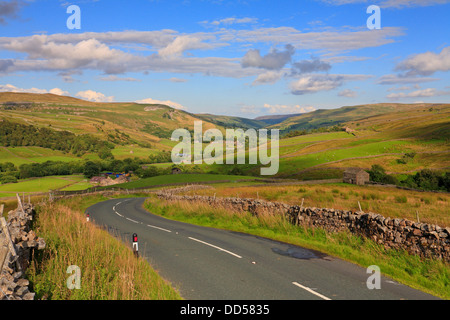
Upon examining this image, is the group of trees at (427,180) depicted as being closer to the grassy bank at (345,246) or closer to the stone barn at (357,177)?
the stone barn at (357,177)

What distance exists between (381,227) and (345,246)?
1806 mm

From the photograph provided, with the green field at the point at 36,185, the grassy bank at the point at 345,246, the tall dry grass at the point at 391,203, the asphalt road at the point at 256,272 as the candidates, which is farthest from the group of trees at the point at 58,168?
the asphalt road at the point at 256,272

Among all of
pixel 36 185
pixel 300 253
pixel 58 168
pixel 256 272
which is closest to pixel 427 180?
pixel 300 253

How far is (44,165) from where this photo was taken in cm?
16800

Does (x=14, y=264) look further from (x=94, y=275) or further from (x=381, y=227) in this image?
(x=381, y=227)

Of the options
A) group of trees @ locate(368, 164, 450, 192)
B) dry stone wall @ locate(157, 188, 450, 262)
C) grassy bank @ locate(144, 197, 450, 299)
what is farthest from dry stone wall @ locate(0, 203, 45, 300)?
group of trees @ locate(368, 164, 450, 192)

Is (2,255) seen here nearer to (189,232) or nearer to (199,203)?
(189,232)

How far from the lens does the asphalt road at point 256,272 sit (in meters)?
9.21

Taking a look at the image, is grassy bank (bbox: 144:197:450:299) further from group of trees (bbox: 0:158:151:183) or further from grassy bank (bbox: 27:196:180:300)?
group of trees (bbox: 0:158:151:183)

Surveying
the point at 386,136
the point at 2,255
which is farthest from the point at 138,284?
the point at 386,136

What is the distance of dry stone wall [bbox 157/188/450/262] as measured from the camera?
1160 centimetres

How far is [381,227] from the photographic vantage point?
45.0 ft

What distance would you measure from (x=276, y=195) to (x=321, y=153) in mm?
97307

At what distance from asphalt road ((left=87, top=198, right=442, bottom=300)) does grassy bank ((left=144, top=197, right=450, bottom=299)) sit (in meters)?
0.70
